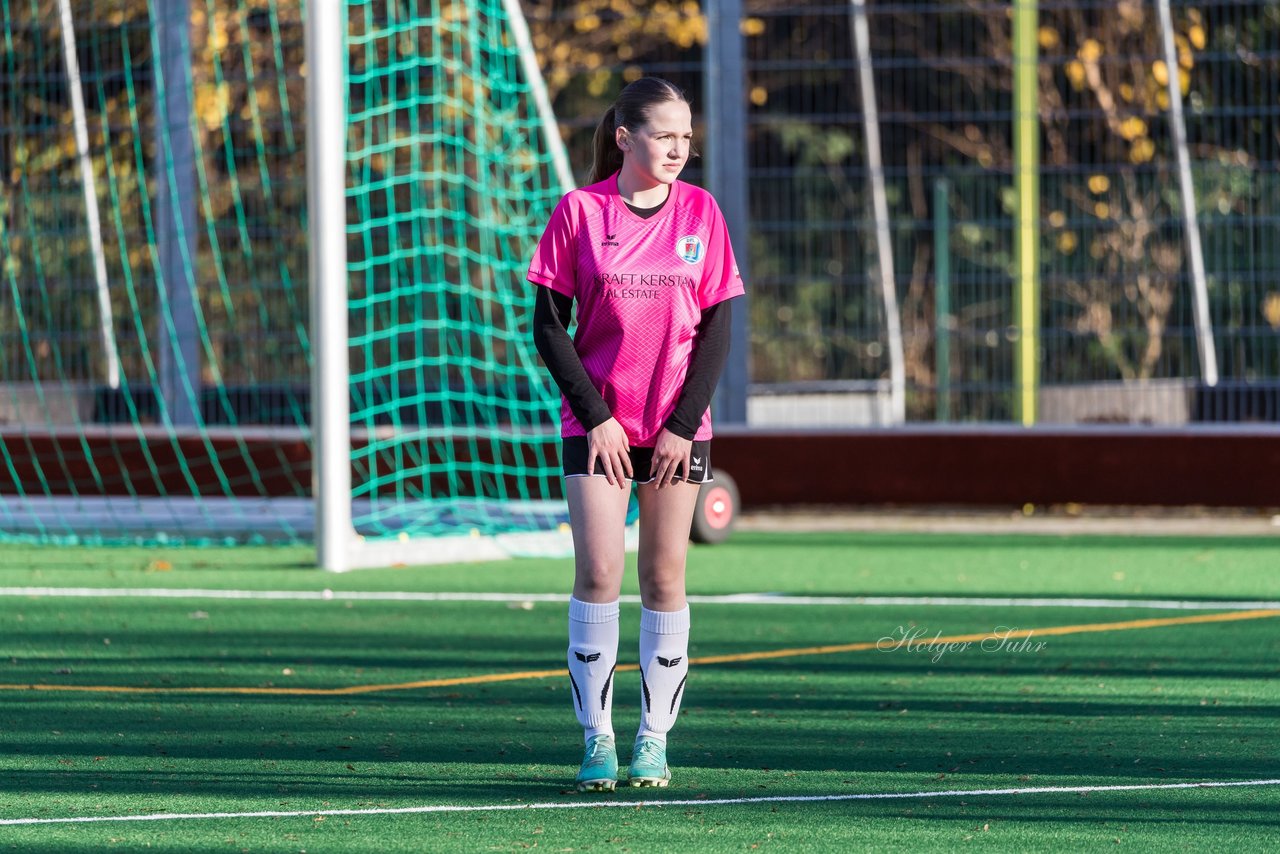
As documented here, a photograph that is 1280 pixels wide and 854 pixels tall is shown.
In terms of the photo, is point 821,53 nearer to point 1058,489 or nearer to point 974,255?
point 974,255

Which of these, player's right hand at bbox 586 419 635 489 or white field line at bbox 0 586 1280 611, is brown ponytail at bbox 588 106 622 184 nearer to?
player's right hand at bbox 586 419 635 489

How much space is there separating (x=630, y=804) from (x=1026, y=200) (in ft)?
25.9

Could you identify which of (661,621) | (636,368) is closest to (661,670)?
(661,621)

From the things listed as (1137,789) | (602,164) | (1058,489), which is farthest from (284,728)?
(1058,489)

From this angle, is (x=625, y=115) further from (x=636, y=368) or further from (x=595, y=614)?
(x=595, y=614)

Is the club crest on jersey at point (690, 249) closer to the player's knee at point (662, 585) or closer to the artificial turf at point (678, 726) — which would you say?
the player's knee at point (662, 585)

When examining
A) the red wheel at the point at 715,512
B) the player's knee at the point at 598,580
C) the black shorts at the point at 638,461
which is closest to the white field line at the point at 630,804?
the player's knee at the point at 598,580

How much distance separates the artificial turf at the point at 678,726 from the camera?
425 cm

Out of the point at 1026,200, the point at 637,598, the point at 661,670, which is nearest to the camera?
the point at 661,670

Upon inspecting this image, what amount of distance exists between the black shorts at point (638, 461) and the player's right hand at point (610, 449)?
0.03 meters

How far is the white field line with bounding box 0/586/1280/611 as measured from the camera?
801 cm

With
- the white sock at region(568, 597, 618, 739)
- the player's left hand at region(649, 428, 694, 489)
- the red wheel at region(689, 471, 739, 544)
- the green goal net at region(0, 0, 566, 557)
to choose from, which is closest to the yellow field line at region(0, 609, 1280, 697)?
the white sock at region(568, 597, 618, 739)

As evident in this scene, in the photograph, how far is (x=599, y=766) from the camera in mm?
4570

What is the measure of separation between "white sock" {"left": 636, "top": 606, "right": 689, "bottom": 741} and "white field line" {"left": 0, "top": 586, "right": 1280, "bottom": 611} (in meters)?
3.38
